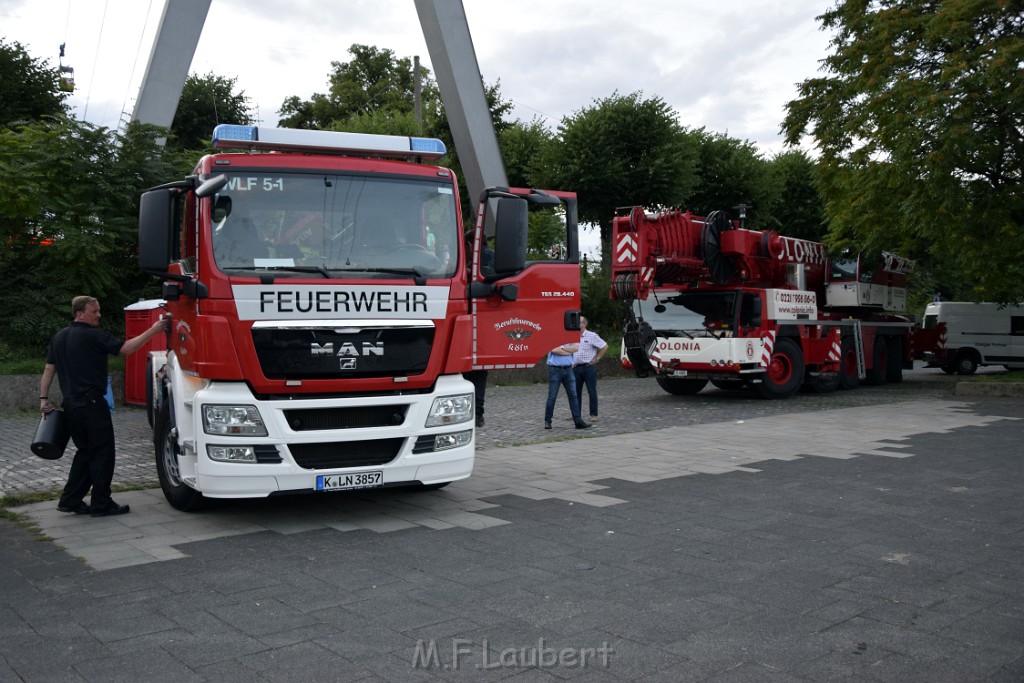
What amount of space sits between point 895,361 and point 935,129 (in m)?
8.25

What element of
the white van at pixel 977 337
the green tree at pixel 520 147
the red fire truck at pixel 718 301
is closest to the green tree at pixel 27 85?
the green tree at pixel 520 147

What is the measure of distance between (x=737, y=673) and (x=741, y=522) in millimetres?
3110

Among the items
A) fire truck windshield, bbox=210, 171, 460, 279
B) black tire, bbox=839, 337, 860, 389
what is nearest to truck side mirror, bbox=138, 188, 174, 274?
fire truck windshield, bbox=210, 171, 460, 279

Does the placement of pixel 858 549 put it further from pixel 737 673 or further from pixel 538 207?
pixel 538 207

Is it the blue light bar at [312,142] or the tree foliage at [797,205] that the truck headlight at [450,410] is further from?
the tree foliage at [797,205]

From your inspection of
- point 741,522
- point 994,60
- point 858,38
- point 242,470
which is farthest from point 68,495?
point 858,38

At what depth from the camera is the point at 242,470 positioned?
656cm

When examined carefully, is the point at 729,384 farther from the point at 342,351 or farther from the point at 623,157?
the point at 342,351

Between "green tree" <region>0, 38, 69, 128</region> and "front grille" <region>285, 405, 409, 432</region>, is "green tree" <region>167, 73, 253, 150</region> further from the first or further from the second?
"front grille" <region>285, 405, 409, 432</region>

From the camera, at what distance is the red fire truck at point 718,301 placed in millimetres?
16859

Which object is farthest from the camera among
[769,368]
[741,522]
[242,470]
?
[769,368]

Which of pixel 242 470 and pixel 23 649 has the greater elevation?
pixel 242 470

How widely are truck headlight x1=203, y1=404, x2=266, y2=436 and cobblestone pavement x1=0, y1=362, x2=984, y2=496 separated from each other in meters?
2.63

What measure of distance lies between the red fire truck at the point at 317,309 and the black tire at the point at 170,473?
2cm
